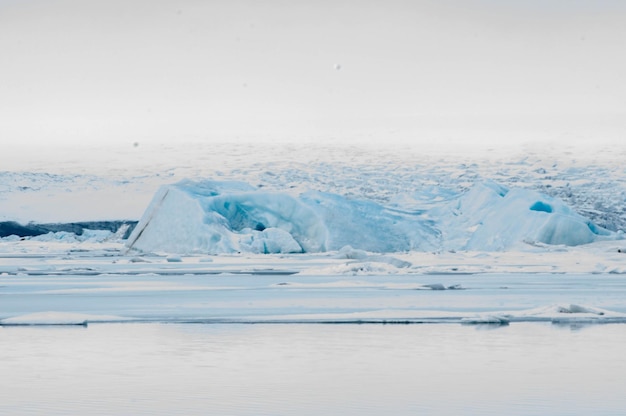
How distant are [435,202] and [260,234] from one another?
706 cm

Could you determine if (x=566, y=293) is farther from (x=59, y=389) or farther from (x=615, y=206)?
(x=615, y=206)

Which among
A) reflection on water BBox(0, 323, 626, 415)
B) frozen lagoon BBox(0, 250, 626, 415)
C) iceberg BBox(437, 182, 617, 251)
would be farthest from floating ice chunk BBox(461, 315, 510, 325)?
iceberg BBox(437, 182, 617, 251)

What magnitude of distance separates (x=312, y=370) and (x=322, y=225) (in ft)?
59.7

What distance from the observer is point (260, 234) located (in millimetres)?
23422

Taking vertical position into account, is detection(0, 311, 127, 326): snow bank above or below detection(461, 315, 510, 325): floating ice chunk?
below

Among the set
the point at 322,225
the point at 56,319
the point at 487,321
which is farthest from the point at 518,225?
the point at 56,319

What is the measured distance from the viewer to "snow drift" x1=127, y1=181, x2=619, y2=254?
22.8 m

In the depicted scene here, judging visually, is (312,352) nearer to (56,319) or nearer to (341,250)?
(56,319)

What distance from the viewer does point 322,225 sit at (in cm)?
2353

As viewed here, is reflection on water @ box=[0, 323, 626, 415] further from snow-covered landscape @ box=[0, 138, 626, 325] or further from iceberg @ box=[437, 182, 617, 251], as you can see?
iceberg @ box=[437, 182, 617, 251]

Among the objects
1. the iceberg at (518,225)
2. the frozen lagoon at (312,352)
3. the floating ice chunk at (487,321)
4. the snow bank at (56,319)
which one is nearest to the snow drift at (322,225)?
the iceberg at (518,225)

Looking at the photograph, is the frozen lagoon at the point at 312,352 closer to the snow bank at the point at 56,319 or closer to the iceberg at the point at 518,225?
the snow bank at the point at 56,319

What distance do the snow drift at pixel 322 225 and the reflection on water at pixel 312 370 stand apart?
1516cm

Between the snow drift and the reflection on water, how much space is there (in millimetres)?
15157
